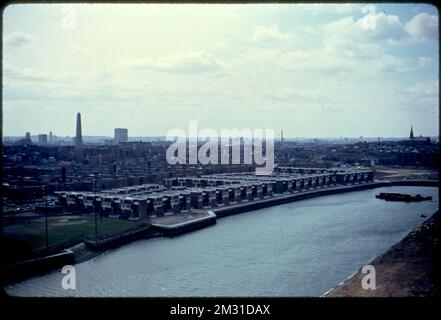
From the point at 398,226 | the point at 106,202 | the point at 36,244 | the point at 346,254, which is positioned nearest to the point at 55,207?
the point at 106,202

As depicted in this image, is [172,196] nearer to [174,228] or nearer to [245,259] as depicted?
[174,228]

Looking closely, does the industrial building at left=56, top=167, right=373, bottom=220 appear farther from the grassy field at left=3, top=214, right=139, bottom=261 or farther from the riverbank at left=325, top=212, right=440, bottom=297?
the riverbank at left=325, top=212, right=440, bottom=297

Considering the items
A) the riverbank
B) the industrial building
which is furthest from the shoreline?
the riverbank

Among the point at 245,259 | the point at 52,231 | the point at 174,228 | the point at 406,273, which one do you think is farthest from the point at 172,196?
the point at 406,273

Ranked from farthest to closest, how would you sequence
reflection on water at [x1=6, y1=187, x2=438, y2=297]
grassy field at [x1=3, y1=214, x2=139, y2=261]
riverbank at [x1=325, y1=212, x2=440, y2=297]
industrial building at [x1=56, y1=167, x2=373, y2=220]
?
industrial building at [x1=56, y1=167, x2=373, y2=220] < grassy field at [x1=3, y1=214, x2=139, y2=261] < reflection on water at [x1=6, y1=187, x2=438, y2=297] < riverbank at [x1=325, y1=212, x2=440, y2=297]

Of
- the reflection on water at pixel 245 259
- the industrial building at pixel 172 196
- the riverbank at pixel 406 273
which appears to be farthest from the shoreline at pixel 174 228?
the riverbank at pixel 406 273
